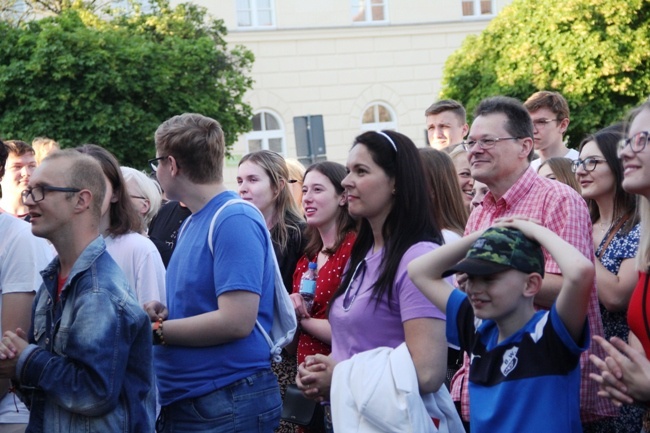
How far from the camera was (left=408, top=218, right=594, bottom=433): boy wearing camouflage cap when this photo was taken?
363cm

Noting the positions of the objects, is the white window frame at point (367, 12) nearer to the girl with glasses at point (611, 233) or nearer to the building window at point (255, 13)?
the building window at point (255, 13)

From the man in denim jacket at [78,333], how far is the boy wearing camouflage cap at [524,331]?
1.35 metres

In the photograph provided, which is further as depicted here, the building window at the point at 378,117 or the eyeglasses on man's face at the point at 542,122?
the building window at the point at 378,117

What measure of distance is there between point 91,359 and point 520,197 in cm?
205

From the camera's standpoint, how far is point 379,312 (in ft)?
13.8

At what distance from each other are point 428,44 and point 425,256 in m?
28.1

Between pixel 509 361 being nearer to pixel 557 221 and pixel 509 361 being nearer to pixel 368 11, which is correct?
pixel 557 221

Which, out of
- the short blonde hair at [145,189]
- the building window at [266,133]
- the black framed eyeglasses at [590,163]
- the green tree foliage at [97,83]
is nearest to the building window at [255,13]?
the building window at [266,133]

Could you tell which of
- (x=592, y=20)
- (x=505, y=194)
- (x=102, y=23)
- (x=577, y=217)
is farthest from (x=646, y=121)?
(x=102, y=23)

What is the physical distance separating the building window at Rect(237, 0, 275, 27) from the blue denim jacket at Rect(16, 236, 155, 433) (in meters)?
26.6

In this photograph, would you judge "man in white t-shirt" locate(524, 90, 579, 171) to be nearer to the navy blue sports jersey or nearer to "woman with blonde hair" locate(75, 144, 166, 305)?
"woman with blonde hair" locate(75, 144, 166, 305)

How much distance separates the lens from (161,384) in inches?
184

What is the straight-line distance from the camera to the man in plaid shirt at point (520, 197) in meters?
4.36

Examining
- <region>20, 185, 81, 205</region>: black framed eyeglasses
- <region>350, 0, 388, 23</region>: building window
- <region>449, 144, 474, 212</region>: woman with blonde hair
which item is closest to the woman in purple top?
<region>20, 185, 81, 205</region>: black framed eyeglasses
